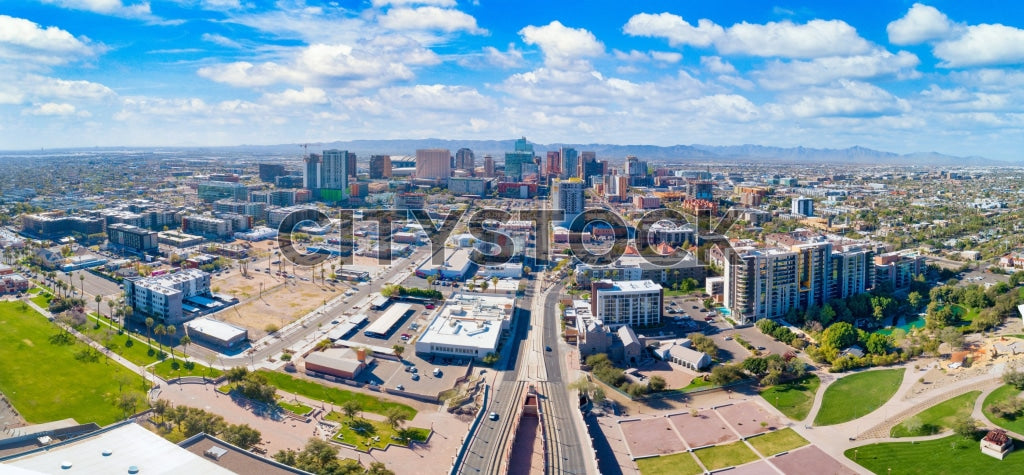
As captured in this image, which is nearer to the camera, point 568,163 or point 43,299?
point 43,299

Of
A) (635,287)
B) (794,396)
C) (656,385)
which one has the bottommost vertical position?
(794,396)

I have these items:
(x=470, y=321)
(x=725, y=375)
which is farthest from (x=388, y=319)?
(x=725, y=375)

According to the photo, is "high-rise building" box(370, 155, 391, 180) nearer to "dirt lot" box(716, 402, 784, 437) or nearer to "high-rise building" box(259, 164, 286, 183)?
"high-rise building" box(259, 164, 286, 183)

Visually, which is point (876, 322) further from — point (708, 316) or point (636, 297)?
point (636, 297)

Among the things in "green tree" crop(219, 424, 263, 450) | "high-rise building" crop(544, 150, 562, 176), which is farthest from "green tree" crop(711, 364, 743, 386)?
"high-rise building" crop(544, 150, 562, 176)

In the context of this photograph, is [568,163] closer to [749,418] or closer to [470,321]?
[470,321]

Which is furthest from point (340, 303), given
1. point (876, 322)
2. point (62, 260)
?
point (876, 322)
